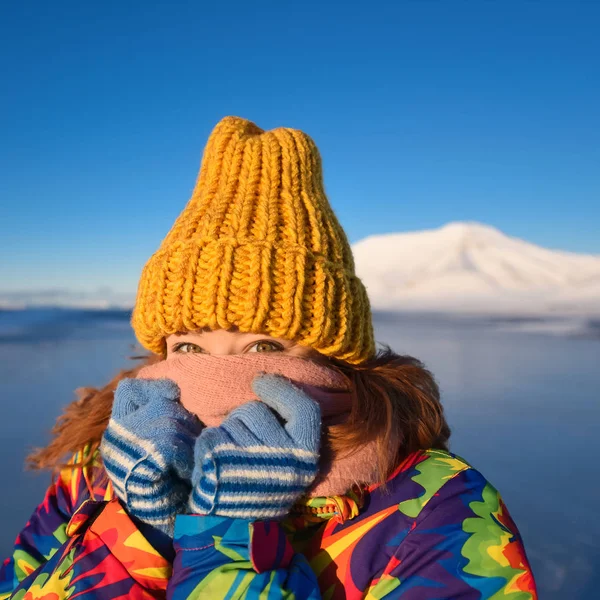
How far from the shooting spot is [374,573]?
1.02 metres

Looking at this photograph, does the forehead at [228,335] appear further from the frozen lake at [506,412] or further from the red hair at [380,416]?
the frozen lake at [506,412]

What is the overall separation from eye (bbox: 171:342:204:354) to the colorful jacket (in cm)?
34

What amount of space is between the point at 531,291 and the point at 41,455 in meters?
8.19

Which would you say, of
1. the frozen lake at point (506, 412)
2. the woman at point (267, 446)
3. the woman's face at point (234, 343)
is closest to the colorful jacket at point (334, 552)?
the woman at point (267, 446)

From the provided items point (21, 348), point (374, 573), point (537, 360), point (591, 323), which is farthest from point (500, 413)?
point (21, 348)

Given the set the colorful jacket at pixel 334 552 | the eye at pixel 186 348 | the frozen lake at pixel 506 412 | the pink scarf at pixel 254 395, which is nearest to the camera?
the colorful jacket at pixel 334 552

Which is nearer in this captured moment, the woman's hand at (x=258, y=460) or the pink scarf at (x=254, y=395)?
the woman's hand at (x=258, y=460)

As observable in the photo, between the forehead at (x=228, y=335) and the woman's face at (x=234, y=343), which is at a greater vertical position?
the forehead at (x=228, y=335)

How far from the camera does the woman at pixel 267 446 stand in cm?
94

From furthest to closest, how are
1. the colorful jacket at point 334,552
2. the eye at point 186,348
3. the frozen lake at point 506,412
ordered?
the frozen lake at point 506,412 < the eye at point 186,348 < the colorful jacket at point 334,552

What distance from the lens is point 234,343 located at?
3.76 ft

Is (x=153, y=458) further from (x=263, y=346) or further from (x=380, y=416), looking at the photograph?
(x=380, y=416)

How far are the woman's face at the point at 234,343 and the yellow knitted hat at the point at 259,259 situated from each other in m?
0.03

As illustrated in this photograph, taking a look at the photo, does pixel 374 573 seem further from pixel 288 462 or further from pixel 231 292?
pixel 231 292
